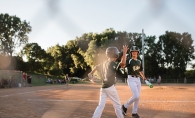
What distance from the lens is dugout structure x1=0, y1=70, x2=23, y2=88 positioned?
2601 cm

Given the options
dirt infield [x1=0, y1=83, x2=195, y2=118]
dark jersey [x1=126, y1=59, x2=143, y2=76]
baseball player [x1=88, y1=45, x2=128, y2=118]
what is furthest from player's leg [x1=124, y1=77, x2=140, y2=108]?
baseball player [x1=88, y1=45, x2=128, y2=118]

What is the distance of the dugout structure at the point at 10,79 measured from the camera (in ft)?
85.3

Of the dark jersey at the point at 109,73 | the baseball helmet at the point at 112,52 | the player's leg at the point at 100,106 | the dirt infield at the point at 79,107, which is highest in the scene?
the baseball helmet at the point at 112,52

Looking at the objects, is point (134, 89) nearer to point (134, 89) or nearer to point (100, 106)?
point (134, 89)

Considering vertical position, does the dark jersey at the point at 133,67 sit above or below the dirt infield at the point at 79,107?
above

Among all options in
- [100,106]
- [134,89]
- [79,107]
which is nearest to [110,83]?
[100,106]

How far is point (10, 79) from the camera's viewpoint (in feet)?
88.8

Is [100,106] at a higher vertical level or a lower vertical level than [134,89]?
lower

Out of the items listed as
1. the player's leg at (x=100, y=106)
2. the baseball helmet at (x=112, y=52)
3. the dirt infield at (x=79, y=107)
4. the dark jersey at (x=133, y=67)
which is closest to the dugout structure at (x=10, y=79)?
the dirt infield at (x=79, y=107)

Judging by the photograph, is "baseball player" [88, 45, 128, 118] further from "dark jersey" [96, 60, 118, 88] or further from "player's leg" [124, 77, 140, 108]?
"player's leg" [124, 77, 140, 108]

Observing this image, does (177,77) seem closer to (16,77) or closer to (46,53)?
(46,53)

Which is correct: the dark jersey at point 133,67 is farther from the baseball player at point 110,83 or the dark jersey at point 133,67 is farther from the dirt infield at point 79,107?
the baseball player at point 110,83

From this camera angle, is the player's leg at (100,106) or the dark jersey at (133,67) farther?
the dark jersey at (133,67)

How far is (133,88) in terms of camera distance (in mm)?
6648
